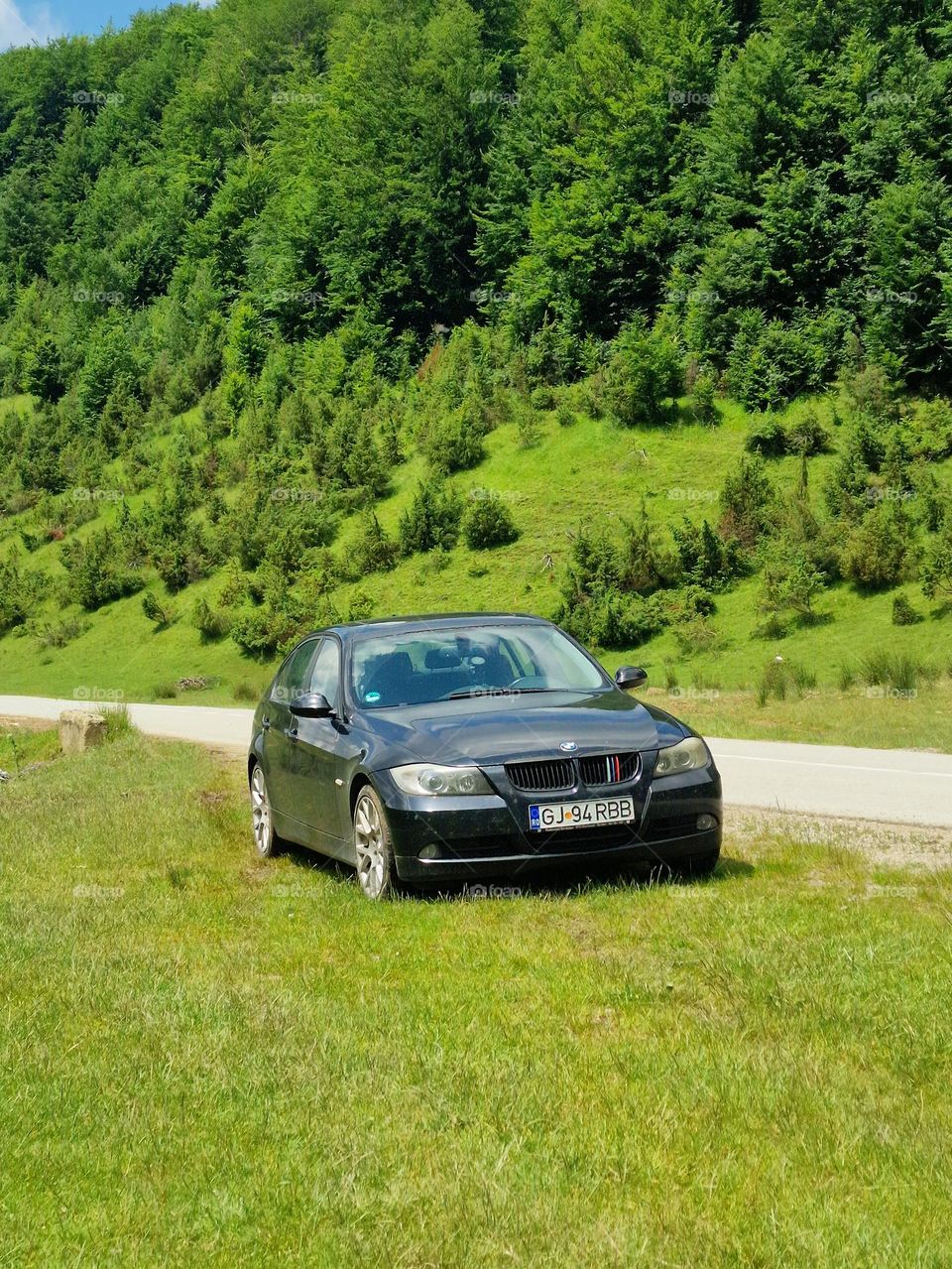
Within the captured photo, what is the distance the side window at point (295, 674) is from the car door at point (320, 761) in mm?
269

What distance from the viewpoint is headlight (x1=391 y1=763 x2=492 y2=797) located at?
7957 millimetres

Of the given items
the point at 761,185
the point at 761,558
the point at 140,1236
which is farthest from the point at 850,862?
the point at 761,185

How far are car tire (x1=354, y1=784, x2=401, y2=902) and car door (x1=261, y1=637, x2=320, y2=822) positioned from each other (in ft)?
4.38

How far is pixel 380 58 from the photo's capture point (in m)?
77.6

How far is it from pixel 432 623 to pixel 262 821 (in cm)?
224

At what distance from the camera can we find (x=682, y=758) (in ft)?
27.6

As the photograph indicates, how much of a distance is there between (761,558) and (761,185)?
17.6 metres

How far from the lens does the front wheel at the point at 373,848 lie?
8.15 m
